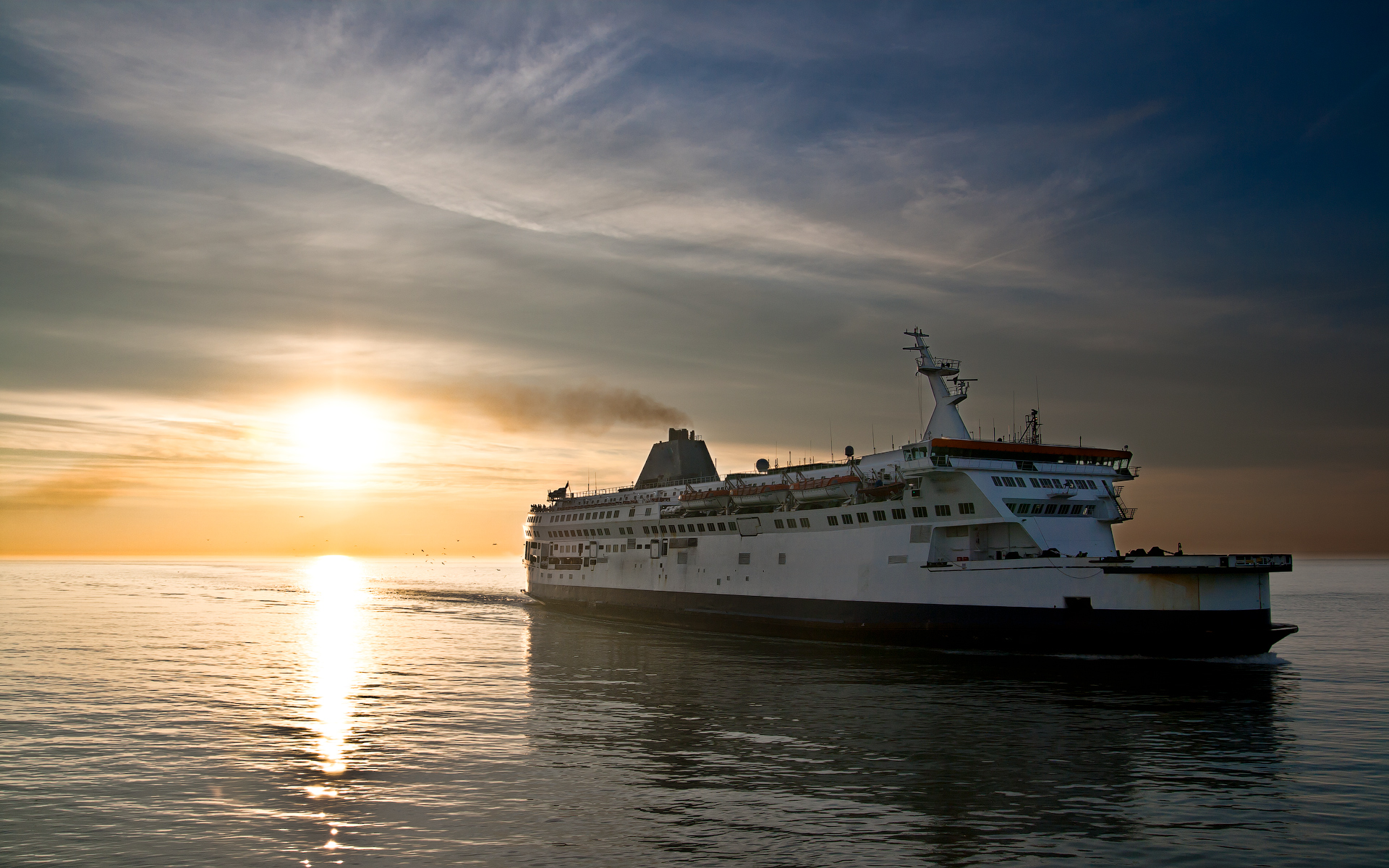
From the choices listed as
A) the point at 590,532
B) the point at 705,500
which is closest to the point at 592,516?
the point at 590,532

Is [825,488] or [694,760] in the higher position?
[825,488]

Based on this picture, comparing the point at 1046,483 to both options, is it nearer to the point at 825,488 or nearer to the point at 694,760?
the point at 825,488

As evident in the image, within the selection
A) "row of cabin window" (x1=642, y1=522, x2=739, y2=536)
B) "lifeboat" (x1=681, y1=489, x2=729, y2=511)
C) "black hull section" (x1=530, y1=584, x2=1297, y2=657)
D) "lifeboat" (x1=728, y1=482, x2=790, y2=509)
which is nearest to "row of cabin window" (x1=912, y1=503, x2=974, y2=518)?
"black hull section" (x1=530, y1=584, x2=1297, y2=657)

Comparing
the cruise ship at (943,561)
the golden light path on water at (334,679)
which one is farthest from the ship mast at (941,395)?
the golden light path on water at (334,679)

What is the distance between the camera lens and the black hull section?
121ft

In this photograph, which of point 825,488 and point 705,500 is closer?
point 825,488

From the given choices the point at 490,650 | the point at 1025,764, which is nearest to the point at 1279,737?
the point at 1025,764

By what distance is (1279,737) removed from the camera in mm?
25438

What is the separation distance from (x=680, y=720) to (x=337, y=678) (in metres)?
18.1

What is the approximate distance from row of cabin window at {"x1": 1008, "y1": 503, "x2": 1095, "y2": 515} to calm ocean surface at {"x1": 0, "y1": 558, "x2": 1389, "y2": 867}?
7978 mm

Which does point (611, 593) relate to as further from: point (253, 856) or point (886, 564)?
point (253, 856)

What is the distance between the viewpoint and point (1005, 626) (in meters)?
40.4

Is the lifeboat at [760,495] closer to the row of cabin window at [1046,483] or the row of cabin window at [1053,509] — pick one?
the row of cabin window at [1046,483]

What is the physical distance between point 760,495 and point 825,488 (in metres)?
5.87
